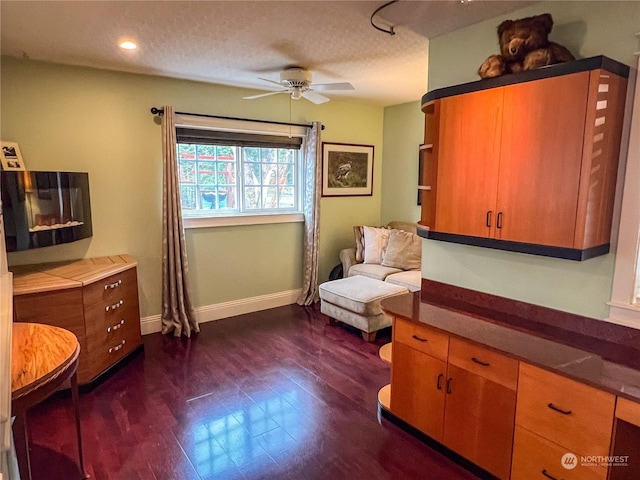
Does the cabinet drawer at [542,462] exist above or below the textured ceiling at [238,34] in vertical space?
below

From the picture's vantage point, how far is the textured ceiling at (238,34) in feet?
7.20

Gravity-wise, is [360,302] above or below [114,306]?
below

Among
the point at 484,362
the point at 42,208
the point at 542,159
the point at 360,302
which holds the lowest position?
the point at 360,302

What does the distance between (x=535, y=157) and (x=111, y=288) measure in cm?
298

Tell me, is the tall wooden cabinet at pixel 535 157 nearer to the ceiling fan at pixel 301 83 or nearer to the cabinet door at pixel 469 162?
the cabinet door at pixel 469 162

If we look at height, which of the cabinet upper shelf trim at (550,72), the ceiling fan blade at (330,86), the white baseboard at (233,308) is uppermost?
the ceiling fan blade at (330,86)

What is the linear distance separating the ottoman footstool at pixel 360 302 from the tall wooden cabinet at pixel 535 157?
1677 millimetres

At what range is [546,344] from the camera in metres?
1.93

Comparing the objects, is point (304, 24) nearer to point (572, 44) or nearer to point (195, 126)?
point (572, 44)

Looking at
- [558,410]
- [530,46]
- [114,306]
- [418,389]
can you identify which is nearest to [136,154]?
[114,306]

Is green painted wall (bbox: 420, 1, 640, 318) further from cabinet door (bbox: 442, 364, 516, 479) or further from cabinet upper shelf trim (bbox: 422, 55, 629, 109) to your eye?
cabinet door (bbox: 442, 364, 516, 479)

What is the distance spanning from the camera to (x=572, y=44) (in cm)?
200

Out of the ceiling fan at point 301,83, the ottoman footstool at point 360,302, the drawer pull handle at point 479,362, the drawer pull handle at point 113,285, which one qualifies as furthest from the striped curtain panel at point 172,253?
the drawer pull handle at point 479,362

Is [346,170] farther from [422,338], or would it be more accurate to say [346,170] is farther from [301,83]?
[422,338]
